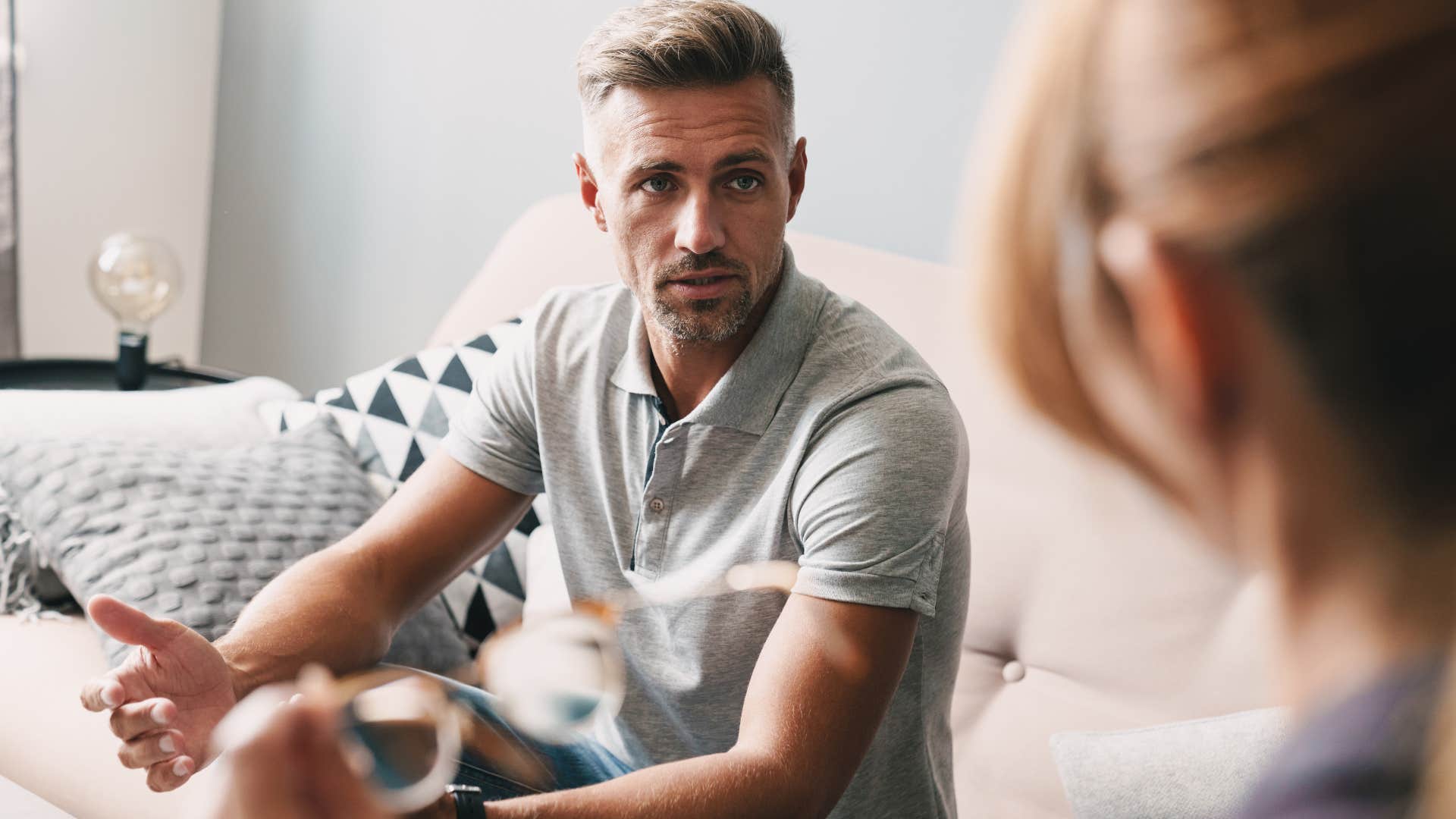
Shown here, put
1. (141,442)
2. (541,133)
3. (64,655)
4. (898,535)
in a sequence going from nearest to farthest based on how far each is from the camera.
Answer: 1. (898,535)
2. (64,655)
3. (141,442)
4. (541,133)

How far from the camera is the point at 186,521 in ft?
5.19

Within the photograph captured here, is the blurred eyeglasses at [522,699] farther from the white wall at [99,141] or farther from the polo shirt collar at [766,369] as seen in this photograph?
the white wall at [99,141]

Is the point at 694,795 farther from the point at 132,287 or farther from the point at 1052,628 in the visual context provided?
the point at 132,287

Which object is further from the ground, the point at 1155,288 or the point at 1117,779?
the point at 1155,288

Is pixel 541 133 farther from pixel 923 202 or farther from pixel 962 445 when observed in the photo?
pixel 962 445

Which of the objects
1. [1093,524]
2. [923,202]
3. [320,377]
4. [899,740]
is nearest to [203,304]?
[320,377]

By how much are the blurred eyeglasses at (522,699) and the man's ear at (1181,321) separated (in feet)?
2.64

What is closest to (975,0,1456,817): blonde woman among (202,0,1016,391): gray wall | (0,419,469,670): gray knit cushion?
(0,419,469,670): gray knit cushion

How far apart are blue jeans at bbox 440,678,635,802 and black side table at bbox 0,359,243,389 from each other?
4.24 ft

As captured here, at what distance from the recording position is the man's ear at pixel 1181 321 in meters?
0.39

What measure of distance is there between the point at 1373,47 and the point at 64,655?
5.46 ft

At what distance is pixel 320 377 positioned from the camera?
291 centimetres

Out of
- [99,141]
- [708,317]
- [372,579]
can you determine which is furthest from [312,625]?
[99,141]

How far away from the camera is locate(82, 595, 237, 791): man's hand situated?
1.08 metres
